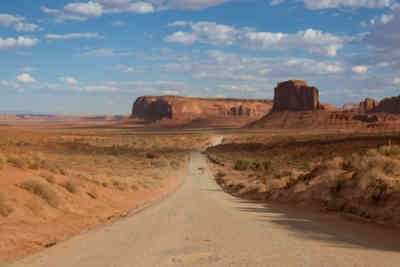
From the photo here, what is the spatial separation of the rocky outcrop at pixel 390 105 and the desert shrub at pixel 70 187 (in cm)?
→ 16774

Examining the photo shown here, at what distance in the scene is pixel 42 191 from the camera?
11375mm

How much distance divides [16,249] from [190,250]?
3.58 meters

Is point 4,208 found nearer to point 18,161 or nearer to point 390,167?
point 18,161

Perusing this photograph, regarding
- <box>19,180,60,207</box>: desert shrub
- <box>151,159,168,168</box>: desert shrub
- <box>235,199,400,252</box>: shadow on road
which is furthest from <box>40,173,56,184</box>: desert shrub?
<box>151,159,168,168</box>: desert shrub

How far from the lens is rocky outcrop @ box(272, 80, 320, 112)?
159 m

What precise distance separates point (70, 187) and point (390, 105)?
6849 inches

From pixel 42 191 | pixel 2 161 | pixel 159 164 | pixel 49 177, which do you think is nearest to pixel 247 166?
pixel 159 164

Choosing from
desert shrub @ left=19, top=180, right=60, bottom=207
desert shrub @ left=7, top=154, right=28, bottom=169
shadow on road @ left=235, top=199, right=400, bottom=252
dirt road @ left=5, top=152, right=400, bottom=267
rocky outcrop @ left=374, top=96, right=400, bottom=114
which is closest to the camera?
dirt road @ left=5, top=152, right=400, bottom=267

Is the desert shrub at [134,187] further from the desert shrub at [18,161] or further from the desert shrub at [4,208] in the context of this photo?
the desert shrub at [4,208]

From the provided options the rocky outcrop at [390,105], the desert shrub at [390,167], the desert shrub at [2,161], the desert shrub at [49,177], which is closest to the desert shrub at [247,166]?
the desert shrub at [390,167]

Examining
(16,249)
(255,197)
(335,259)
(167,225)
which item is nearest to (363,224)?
(335,259)

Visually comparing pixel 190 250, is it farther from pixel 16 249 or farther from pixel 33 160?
pixel 33 160

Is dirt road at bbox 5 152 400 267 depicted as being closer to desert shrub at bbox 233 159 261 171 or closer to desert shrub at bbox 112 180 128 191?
desert shrub at bbox 112 180 128 191

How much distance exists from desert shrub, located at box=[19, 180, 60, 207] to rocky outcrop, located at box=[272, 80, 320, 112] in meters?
157
